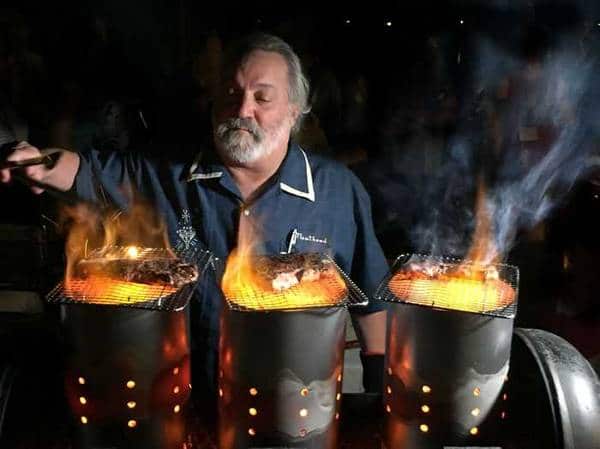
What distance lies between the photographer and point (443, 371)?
2.11m

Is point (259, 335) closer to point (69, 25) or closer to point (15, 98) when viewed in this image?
point (15, 98)

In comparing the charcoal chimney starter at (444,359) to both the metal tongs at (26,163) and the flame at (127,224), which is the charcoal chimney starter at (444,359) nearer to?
the flame at (127,224)

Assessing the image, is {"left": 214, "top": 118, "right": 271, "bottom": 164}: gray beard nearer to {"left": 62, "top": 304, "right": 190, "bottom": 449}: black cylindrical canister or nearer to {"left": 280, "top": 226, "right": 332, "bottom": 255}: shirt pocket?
{"left": 280, "top": 226, "right": 332, "bottom": 255}: shirt pocket

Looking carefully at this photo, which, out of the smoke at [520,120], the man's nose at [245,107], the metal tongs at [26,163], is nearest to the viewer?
the metal tongs at [26,163]

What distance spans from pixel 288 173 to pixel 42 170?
1.40m

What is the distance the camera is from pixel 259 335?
6.59ft

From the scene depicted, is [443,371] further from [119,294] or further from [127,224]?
[127,224]

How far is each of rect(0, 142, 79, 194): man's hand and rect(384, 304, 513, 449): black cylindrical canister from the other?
1781mm

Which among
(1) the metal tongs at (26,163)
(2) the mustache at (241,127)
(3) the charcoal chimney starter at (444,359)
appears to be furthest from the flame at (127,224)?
(3) the charcoal chimney starter at (444,359)

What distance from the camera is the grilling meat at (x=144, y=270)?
86.6 inches

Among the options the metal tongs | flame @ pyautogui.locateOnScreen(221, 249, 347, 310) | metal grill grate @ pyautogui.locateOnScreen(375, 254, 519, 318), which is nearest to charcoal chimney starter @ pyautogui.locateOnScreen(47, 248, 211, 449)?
flame @ pyautogui.locateOnScreen(221, 249, 347, 310)

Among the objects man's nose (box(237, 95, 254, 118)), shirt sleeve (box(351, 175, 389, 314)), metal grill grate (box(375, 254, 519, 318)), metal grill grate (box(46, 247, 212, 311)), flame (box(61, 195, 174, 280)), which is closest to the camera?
metal grill grate (box(46, 247, 212, 311))

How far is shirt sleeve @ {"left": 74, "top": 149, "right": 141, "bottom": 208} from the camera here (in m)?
3.31

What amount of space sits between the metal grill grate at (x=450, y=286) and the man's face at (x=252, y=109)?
3.77 feet
